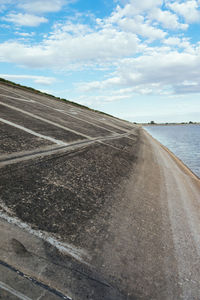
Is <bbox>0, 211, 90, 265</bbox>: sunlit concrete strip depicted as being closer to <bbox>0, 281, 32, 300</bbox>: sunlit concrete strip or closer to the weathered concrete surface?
the weathered concrete surface

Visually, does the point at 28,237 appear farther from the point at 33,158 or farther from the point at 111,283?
the point at 33,158

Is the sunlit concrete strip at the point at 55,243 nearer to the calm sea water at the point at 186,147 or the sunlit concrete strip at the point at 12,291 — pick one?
the sunlit concrete strip at the point at 12,291

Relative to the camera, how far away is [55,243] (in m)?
2.22

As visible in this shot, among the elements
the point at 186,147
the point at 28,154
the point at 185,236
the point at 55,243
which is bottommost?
the point at 185,236

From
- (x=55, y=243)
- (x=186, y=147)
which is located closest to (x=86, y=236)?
(x=55, y=243)

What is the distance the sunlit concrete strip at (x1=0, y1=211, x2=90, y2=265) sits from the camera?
216 centimetres

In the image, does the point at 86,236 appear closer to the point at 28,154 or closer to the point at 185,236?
the point at 185,236

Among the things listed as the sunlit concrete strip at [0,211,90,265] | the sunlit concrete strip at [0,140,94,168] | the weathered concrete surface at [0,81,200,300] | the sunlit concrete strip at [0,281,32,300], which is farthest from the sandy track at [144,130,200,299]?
the sunlit concrete strip at [0,140,94,168]

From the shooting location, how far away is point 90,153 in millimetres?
6238

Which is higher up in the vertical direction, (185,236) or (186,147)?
(186,147)

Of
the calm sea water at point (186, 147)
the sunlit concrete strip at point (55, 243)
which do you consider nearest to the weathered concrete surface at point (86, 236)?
the sunlit concrete strip at point (55, 243)

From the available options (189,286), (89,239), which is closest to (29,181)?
(89,239)

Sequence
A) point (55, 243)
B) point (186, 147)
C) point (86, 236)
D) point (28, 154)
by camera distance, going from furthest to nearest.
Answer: point (186, 147), point (28, 154), point (86, 236), point (55, 243)

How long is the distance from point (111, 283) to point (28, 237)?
0.98m
